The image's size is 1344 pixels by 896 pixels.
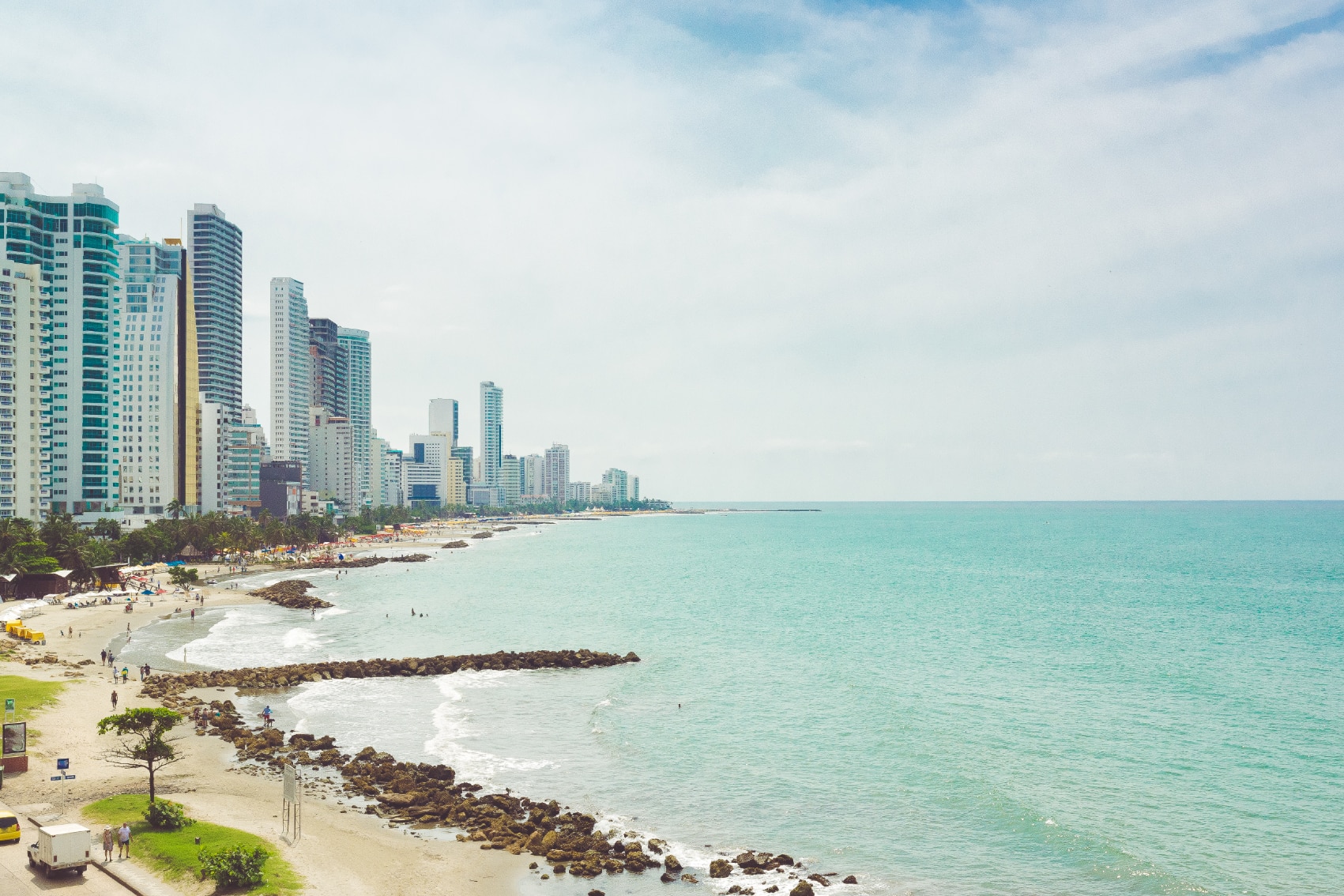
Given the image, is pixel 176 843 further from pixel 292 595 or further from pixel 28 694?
pixel 292 595

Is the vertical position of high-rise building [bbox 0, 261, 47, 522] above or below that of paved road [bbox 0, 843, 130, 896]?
above

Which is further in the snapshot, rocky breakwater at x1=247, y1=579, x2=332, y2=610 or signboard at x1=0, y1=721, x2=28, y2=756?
rocky breakwater at x1=247, y1=579, x2=332, y2=610

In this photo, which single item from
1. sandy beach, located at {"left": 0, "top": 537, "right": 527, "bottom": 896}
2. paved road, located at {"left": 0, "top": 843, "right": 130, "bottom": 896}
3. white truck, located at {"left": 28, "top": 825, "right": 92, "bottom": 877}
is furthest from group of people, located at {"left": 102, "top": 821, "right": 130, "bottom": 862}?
sandy beach, located at {"left": 0, "top": 537, "right": 527, "bottom": 896}

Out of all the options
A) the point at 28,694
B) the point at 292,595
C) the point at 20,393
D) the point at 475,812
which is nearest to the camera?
the point at 475,812

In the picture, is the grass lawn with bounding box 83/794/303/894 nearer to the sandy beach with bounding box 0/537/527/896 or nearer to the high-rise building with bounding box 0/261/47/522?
the sandy beach with bounding box 0/537/527/896

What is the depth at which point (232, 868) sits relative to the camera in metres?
27.7

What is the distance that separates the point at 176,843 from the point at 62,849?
4543 millimetres

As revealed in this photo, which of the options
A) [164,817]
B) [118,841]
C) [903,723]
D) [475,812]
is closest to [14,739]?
[164,817]

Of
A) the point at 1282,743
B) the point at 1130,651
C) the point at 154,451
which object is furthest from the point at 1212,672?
the point at 154,451

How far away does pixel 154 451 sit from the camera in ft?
643

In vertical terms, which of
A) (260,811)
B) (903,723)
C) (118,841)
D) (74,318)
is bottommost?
(903,723)

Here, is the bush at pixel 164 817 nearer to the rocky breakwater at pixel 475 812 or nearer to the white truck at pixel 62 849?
the white truck at pixel 62 849

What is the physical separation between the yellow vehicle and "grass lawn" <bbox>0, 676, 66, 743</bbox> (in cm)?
1722

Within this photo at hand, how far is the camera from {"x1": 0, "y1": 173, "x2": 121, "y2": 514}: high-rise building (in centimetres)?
15488
